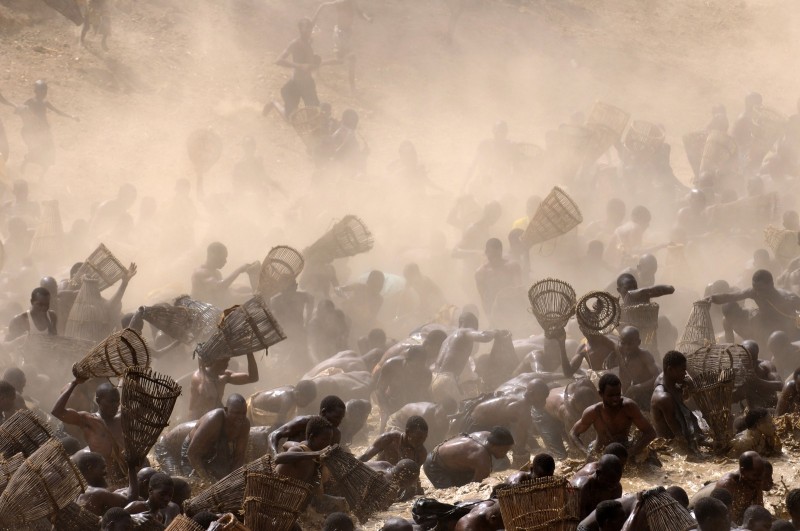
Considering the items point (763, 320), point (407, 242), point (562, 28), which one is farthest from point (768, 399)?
point (562, 28)

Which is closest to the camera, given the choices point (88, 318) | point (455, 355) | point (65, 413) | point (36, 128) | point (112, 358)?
point (112, 358)

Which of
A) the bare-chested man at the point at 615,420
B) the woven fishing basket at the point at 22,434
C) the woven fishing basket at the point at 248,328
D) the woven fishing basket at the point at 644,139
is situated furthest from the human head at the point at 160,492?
the woven fishing basket at the point at 644,139

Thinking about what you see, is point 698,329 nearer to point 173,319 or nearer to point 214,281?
point 173,319

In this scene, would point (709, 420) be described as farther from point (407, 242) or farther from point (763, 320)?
point (407, 242)

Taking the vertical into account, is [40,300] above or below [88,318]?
above

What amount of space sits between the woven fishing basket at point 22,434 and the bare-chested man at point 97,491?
15.5 inches

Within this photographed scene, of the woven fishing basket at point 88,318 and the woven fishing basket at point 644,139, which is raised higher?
the woven fishing basket at point 644,139

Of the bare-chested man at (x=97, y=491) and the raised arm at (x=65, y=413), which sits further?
the raised arm at (x=65, y=413)

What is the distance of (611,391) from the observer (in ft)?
30.2

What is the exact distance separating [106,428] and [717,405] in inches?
203

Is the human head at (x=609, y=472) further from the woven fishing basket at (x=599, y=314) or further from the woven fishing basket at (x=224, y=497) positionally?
the woven fishing basket at (x=599, y=314)

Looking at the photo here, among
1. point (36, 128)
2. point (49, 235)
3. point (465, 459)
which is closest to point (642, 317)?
point (465, 459)

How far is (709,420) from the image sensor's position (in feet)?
31.5

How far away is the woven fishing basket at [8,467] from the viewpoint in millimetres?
8656
